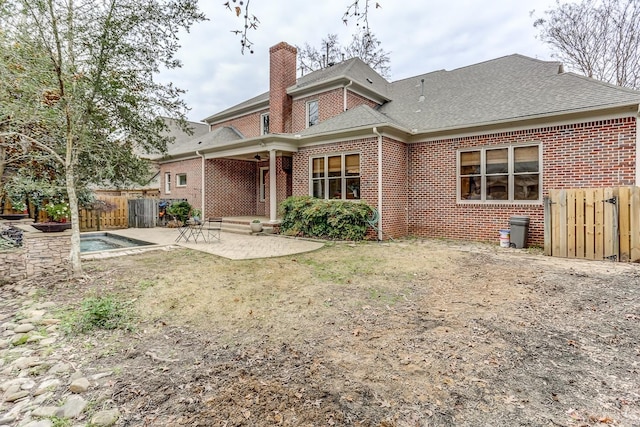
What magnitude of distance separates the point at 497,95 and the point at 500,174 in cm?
308

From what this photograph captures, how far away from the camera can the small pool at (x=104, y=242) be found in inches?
400

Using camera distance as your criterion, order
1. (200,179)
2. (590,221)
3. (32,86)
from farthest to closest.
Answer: (200,179) < (590,221) < (32,86)

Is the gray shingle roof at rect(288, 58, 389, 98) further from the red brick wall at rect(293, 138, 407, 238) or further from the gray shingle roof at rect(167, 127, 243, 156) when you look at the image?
the gray shingle roof at rect(167, 127, 243, 156)

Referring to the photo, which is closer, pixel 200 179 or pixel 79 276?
pixel 79 276

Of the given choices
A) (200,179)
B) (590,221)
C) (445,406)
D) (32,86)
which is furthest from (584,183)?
(200,179)

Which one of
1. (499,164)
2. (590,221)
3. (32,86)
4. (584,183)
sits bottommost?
(590,221)

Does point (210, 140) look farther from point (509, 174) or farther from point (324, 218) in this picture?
point (509, 174)

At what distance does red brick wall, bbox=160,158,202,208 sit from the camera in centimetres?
1587

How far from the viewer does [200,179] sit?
1572 cm

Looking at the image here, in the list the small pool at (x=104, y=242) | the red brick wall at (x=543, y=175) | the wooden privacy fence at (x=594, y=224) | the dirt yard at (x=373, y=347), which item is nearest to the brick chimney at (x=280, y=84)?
the red brick wall at (x=543, y=175)

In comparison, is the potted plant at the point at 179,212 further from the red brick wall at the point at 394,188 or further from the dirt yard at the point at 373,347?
the red brick wall at the point at 394,188

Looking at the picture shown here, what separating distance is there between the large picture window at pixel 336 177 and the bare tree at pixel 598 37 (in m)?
16.3

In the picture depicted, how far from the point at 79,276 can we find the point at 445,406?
6357mm

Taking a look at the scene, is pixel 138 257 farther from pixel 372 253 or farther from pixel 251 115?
pixel 251 115
